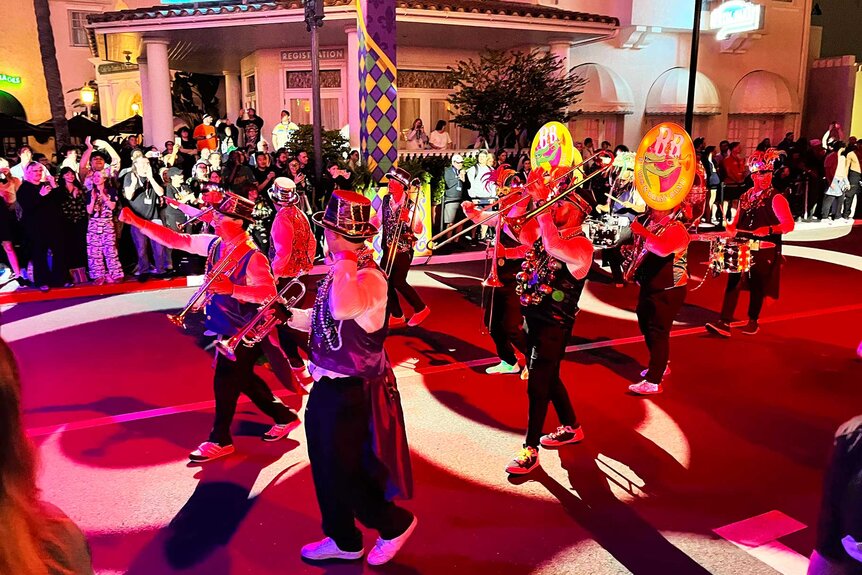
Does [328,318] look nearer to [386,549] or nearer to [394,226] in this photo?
[386,549]

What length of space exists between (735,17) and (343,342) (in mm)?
22552

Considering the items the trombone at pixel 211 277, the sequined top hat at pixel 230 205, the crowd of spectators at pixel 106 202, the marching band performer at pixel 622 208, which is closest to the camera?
the trombone at pixel 211 277

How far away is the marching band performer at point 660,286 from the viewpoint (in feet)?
19.4

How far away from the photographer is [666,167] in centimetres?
602

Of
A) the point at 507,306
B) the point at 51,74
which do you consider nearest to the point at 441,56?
the point at 51,74

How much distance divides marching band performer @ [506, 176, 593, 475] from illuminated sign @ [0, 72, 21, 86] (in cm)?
2807

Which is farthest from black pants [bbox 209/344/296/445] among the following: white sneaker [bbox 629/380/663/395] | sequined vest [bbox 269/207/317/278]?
white sneaker [bbox 629/380/663/395]

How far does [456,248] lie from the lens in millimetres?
13266

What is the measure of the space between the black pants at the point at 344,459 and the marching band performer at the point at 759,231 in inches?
212

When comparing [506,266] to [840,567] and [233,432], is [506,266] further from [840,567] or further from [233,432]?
[840,567]

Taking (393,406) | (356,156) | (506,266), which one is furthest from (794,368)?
(356,156)

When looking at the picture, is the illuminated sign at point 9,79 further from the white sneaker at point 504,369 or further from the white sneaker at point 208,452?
the white sneaker at point 208,452

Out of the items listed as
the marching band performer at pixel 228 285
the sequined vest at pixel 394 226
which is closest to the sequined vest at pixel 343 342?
the marching band performer at pixel 228 285

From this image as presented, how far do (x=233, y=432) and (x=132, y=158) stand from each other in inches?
257
